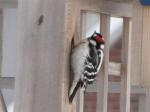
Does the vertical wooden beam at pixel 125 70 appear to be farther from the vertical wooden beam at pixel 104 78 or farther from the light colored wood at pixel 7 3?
the light colored wood at pixel 7 3

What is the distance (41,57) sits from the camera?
2.04 m

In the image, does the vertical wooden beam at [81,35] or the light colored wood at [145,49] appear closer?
the vertical wooden beam at [81,35]

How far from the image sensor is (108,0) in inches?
95.7

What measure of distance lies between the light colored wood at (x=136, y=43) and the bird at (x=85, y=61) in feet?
0.74

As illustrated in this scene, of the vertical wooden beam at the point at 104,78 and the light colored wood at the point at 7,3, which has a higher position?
the light colored wood at the point at 7,3

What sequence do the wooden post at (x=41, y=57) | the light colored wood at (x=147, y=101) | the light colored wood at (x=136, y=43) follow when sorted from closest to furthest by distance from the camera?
the wooden post at (x=41, y=57) → the light colored wood at (x=136, y=43) → the light colored wood at (x=147, y=101)

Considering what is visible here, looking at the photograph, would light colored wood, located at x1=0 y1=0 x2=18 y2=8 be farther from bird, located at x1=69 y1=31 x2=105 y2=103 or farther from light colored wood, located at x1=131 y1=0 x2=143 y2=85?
light colored wood, located at x1=131 y1=0 x2=143 y2=85

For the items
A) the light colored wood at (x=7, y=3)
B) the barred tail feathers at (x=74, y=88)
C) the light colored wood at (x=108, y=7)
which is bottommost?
the barred tail feathers at (x=74, y=88)

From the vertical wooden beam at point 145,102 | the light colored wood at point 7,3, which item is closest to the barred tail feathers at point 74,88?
the light colored wood at point 7,3

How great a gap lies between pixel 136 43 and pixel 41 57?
0.76 metres

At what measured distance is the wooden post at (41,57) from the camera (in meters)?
2.03

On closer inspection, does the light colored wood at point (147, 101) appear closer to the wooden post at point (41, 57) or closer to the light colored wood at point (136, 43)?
the light colored wood at point (136, 43)

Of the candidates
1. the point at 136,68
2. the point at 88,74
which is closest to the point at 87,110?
the point at 136,68

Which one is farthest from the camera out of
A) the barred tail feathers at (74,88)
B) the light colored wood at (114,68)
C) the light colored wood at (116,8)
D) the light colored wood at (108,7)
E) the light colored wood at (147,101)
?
the light colored wood at (147,101)
